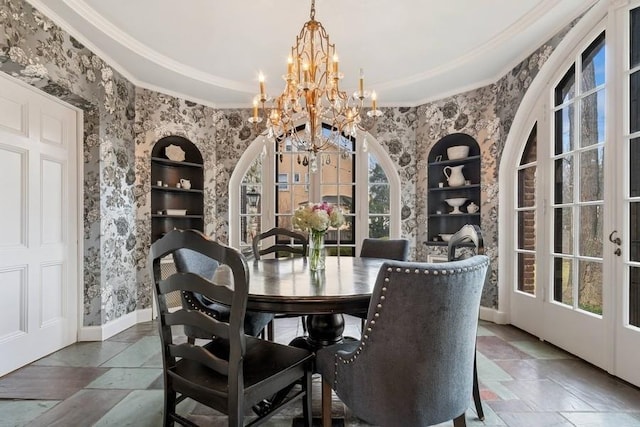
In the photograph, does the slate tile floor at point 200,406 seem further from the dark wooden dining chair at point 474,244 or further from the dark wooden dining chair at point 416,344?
the dark wooden dining chair at point 416,344

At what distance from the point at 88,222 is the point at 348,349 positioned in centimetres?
273

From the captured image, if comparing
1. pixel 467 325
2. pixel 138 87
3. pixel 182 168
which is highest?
pixel 138 87

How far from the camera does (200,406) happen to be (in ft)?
6.54

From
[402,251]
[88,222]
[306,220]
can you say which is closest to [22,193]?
[88,222]

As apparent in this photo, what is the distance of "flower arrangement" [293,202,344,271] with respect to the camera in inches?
82.5

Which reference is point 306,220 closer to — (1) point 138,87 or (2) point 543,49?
(2) point 543,49

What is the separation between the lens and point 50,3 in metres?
2.35

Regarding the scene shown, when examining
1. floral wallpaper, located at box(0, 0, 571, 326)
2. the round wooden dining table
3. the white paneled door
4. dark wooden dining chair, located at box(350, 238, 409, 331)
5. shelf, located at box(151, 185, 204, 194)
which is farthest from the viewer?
shelf, located at box(151, 185, 204, 194)

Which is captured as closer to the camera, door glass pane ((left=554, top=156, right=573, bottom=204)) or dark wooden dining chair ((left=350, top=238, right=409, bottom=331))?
door glass pane ((left=554, top=156, right=573, bottom=204))

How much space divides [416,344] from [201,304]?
51.1 inches

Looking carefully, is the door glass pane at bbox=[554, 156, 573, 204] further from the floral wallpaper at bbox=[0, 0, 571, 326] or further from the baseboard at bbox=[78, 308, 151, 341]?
the baseboard at bbox=[78, 308, 151, 341]

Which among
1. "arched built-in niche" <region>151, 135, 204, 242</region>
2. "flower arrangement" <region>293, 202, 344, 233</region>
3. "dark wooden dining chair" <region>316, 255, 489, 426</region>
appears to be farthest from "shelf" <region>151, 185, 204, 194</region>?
"dark wooden dining chair" <region>316, 255, 489, 426</region>

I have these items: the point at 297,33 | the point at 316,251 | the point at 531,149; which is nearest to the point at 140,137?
the point at 297,33

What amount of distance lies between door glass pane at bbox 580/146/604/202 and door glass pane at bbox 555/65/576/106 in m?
0.54
